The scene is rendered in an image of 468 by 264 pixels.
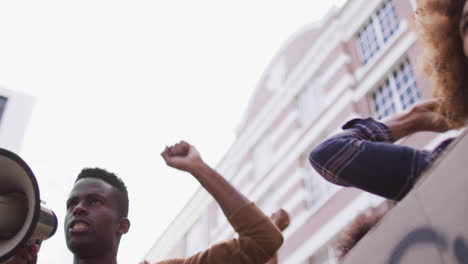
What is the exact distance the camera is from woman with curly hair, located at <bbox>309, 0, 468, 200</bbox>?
2.03 m

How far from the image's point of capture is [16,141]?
83.3 ft

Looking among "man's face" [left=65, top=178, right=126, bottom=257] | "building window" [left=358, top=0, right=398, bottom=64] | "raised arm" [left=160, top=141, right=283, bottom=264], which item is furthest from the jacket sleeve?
"building window" [left=358, top=0, right=398, bottom=64]

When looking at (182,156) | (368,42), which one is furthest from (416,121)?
(368,42)

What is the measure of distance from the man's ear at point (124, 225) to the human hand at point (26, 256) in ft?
2.79

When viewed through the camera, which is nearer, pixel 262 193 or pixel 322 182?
pixel 322 182

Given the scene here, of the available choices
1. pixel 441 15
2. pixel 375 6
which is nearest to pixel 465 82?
pixel 441 15

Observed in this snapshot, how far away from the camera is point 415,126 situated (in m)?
2.33

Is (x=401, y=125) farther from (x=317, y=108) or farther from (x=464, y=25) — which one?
(x=317, y=108)

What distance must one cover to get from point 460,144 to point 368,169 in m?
0.50

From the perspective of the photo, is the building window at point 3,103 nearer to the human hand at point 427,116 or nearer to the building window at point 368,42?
the building window at point 368,42

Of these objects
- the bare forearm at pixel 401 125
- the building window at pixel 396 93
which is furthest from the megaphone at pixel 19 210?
the building window at pixel 396 93

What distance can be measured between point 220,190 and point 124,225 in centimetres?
77

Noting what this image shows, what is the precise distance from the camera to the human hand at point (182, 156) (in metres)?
2.96

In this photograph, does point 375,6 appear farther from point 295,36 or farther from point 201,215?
point 201,215
